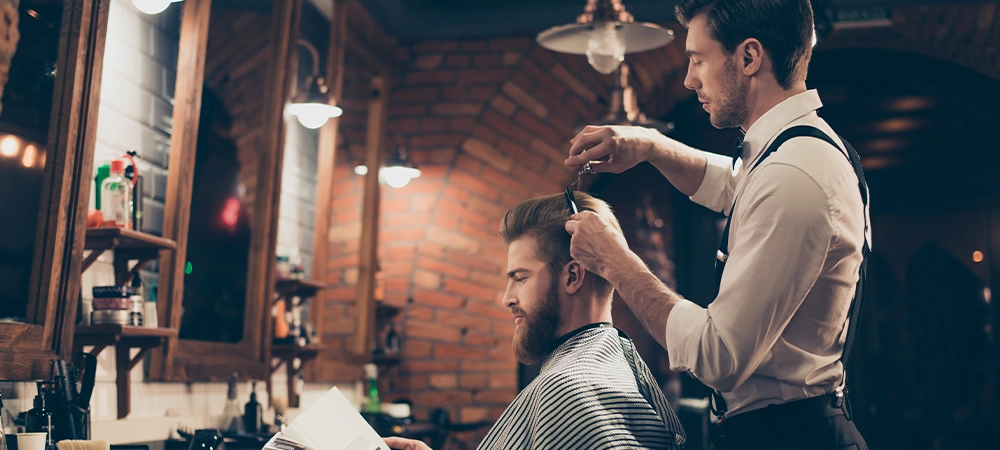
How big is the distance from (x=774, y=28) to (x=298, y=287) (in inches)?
109

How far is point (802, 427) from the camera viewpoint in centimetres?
142

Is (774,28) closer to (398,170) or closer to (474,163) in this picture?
(398,170)

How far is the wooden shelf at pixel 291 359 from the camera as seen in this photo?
3.78 metres

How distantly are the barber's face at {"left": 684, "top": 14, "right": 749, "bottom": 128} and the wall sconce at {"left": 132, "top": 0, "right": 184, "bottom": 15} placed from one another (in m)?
1.81

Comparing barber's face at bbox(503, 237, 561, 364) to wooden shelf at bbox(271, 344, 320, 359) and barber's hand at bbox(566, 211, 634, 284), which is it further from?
wooden shelf at bbox(271, 344, 320, 359)

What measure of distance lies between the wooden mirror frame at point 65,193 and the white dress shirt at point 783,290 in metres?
1.57

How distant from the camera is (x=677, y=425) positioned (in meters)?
1.75

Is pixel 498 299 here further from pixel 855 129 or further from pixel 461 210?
pixel 855 129

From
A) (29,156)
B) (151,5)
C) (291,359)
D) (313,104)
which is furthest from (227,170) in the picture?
(29,156)

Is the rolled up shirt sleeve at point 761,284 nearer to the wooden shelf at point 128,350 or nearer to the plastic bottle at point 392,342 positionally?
the wooden shelf at point 128,350

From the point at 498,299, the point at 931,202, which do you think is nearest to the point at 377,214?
the point at 498,299

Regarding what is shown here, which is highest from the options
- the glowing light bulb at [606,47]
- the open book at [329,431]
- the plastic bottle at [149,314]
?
the glowing light bulb at [606,47]

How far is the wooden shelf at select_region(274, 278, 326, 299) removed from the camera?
3.82m

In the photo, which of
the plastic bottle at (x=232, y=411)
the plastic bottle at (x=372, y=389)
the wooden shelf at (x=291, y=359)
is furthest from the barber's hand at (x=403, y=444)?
the plastic bottle at (x=372, y=389)
